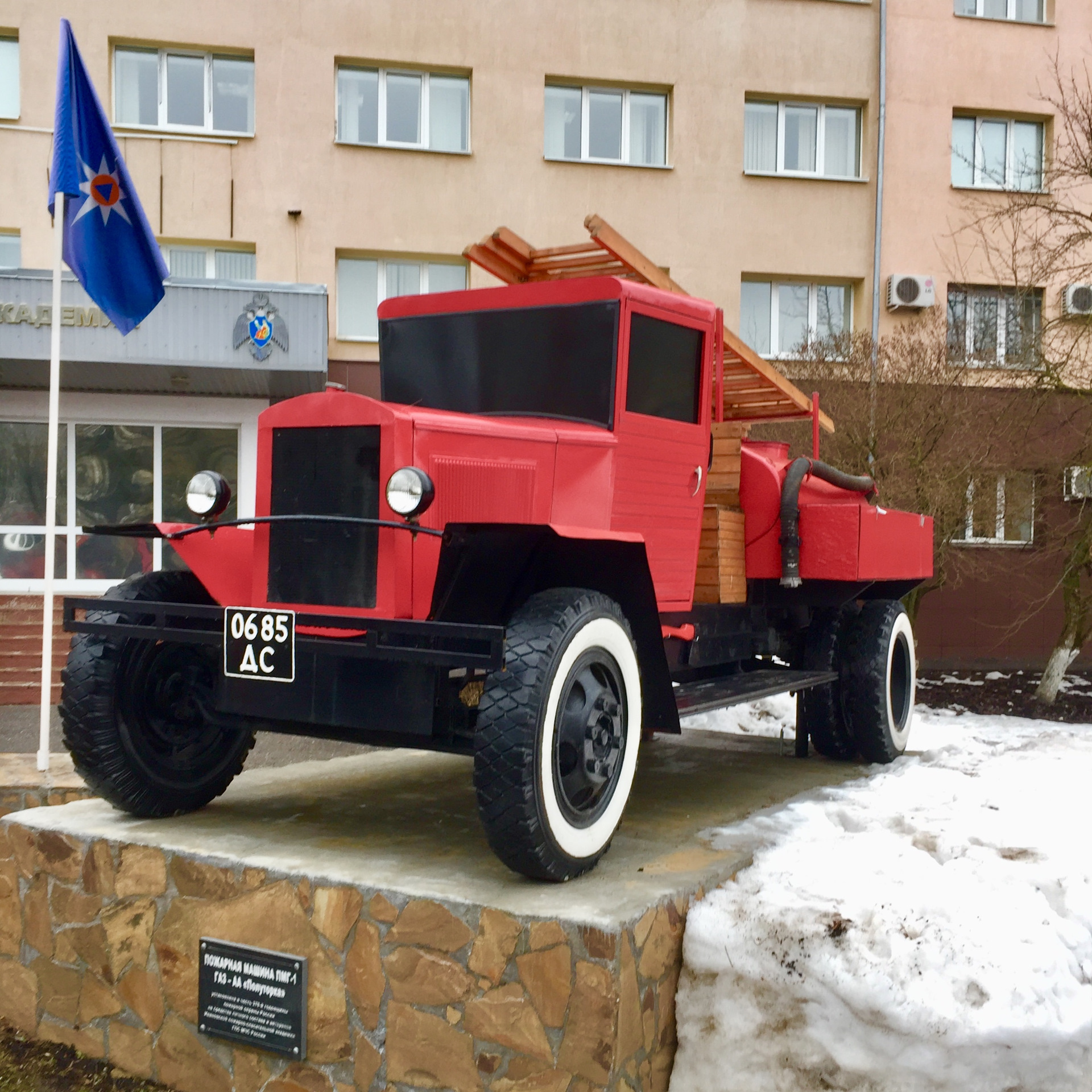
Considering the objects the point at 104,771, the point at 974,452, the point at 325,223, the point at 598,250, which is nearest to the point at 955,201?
the point at 974,452

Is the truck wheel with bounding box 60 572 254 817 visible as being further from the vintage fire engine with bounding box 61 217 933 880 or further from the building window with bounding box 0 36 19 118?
the building window with bounding box 0 36 19 118

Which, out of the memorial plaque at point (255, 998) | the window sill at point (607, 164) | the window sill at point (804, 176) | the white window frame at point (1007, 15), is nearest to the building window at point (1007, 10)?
the white window frame at point (1007, 15)

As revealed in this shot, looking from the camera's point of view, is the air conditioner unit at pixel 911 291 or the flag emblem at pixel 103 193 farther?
the air conditioner unit at pixel 911 291

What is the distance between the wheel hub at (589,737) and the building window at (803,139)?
13133 mm

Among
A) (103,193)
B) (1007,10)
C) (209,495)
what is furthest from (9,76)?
(1007,10)

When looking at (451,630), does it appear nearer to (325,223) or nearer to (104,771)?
(104,771)

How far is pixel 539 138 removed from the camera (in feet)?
49.8

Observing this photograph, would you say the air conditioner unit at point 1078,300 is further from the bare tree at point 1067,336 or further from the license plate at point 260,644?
the license plate at point 260,644

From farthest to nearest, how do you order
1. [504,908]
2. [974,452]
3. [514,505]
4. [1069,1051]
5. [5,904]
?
[974,452]
[5,904]
[514,505]
[504,908]
[1069,1051]

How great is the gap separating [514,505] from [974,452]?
25.5 ft

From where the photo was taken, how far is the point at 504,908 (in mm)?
3715

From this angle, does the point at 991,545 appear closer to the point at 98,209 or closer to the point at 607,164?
the point at 607,164

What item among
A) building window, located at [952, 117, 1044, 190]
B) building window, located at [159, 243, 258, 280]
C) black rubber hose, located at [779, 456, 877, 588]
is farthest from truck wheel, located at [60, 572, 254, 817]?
building window, located at [952, 117, 1044, 190]

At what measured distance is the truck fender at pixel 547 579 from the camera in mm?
4246
